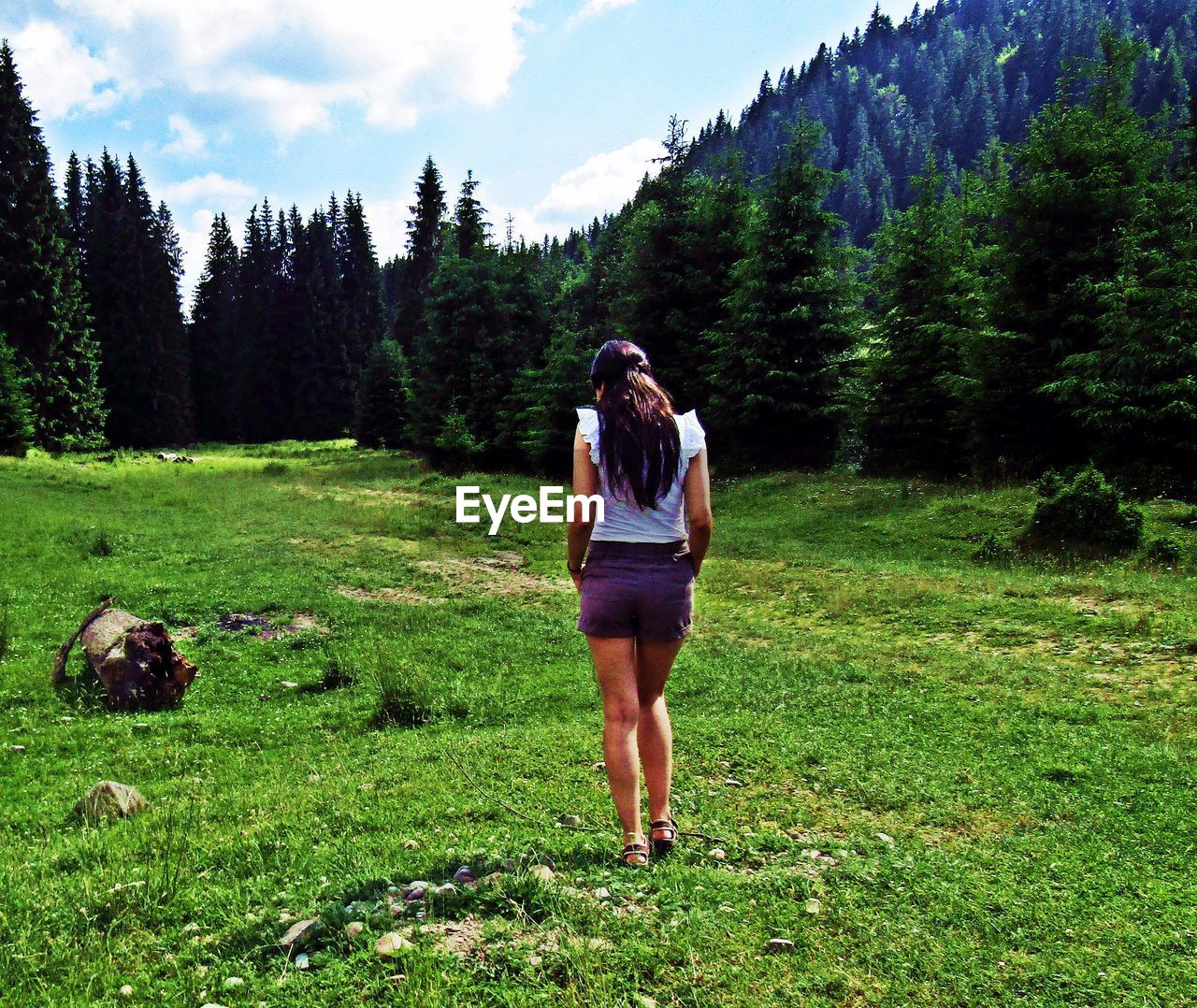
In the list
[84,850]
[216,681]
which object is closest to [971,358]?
[216,681]

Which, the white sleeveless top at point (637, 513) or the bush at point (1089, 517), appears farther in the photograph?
the bush at point (1089, 517)

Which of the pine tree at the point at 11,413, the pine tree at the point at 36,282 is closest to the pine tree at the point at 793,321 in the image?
the pine tree at the point at 11,413

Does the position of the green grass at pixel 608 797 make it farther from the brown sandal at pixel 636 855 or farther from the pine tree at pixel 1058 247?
→ the pine tree at pixel 1058 247

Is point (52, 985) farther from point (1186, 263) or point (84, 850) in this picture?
point (1186, 263)

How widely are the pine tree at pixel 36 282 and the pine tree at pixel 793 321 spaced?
44243mm

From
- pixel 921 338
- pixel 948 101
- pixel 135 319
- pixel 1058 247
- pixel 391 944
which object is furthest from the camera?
pixel 948 101

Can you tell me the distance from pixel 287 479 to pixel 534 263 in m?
21.8

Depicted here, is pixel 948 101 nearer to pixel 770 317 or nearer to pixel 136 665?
pixel 770 317

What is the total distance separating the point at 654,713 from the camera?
4.12 metres

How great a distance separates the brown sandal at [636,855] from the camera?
399 cm

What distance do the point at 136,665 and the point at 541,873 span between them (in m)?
7.73

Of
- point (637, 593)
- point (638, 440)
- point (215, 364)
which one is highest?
point (215, 364)

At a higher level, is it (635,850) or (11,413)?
(11,413)

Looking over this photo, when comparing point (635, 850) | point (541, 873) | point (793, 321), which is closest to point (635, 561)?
point (635, 850)
